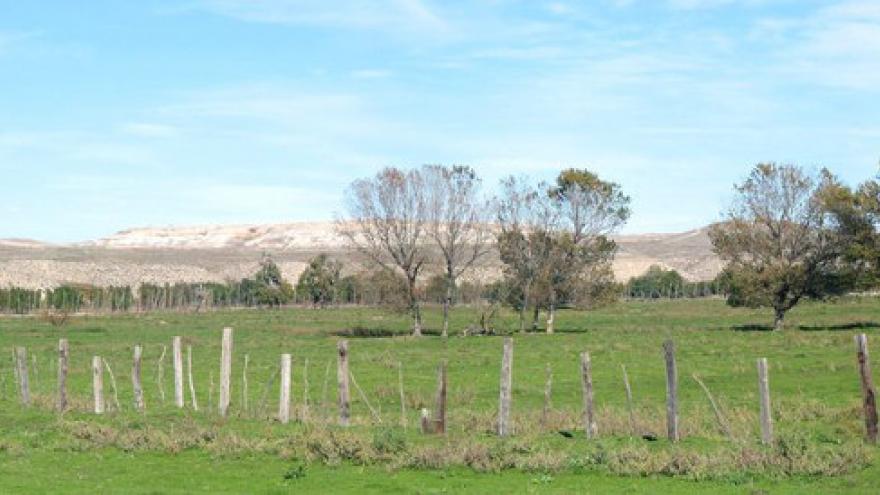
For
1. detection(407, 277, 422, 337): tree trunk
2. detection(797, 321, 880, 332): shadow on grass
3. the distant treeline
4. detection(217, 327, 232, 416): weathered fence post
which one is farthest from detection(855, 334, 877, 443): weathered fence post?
the distant treeline

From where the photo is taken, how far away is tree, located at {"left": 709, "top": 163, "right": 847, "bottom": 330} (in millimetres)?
73375

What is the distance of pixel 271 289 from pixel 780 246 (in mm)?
71249

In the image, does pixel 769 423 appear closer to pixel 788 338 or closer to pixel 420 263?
pixel 788 338

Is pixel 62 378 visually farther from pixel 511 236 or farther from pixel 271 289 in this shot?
pixel 271 289

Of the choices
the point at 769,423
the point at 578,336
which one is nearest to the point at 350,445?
the point at 769,423

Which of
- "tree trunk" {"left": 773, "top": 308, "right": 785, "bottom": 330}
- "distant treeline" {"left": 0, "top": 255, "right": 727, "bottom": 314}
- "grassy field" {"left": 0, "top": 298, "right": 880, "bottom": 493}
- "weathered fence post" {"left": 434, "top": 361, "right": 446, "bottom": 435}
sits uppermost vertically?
"distant treeline" {"left": 0, "top": 255, "right": 727, "bottom": 314}

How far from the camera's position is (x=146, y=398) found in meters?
34.0

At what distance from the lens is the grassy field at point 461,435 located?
18.0 m

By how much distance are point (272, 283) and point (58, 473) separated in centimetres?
12505

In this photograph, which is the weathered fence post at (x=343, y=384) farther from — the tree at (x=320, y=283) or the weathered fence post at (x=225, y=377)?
the tree at (x=320, y=283)

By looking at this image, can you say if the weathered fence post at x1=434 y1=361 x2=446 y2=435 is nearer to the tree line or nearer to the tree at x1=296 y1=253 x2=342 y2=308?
the tree line

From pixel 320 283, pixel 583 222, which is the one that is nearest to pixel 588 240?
pixel 583 222

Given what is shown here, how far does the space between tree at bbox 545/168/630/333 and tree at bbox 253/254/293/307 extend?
5391 centimetres

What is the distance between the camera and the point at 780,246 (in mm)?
75562
